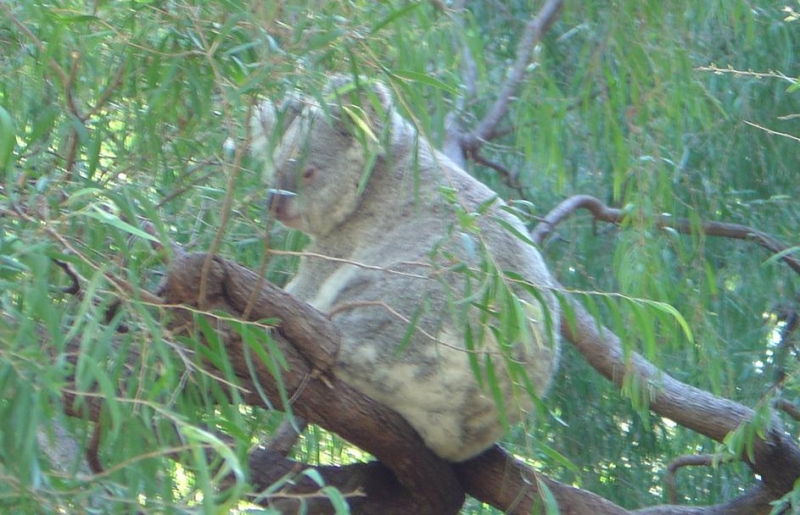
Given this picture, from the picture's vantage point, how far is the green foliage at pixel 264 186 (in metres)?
1.17

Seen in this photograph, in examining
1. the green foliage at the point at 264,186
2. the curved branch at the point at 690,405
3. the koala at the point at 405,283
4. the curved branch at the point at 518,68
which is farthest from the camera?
the curved branch at the point at 518,68

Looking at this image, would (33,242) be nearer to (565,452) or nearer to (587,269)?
(565,452)

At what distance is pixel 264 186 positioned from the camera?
1.95 metres

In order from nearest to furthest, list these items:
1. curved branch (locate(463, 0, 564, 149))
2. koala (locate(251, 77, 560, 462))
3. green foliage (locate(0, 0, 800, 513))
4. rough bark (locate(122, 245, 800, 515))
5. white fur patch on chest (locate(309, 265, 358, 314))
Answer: green foliage (locate(0, 0, 800, 513)) < rough bark (locate(122, 245, 800, 515)) < koala (locate(251, 77, 560, 462)) < white fur patch on chest (locate(309, 265, 358, 314)) < curved branch (locate(463, 0, 564, 149))

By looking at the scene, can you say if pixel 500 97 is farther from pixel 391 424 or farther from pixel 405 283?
pixel 391 424

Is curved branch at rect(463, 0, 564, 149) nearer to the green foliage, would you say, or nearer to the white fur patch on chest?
the green foliage

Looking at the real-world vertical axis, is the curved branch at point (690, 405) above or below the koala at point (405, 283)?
below

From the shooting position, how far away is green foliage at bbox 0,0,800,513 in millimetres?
1166

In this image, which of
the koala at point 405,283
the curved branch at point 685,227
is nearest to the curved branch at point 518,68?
the curved branch at point 685,227

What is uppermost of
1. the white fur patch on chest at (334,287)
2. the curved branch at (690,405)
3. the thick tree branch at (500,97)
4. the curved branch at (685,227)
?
the thick tree branch at (500,97)

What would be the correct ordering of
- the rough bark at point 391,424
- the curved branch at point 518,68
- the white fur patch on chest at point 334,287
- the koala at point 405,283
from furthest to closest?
the curved branch at point 518,68, the white fur patch on chest at point 334,287, the koala at point 405,283, the rough bark at point 391,424

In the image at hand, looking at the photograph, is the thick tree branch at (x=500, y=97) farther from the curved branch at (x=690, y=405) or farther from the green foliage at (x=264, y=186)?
the curved branch at (x=690, y=405)

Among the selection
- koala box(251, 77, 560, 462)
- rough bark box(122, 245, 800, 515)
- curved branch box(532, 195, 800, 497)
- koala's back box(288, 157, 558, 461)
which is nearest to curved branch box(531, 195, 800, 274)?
curved branch box(532, 195, 800, 497)

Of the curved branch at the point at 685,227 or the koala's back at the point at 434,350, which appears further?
the curved branch at the point at 685,227
